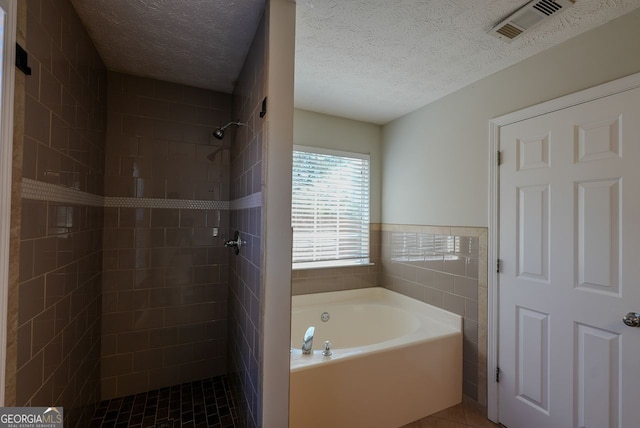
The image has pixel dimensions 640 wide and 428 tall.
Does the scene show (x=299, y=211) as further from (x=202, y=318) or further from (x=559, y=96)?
(x=559, y=96)

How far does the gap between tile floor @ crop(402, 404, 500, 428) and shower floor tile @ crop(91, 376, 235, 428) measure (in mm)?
1341

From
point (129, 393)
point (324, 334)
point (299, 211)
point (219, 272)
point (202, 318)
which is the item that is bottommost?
point (129, 393)

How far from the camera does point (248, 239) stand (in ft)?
5.60

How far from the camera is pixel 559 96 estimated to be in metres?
1.68

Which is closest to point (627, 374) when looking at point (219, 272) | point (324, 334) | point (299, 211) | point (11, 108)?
point (324, 334)

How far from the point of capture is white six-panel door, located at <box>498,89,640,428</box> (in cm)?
141

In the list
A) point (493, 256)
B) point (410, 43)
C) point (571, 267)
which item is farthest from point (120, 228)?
point (571, 267)

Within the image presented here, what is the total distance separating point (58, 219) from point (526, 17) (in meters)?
2.60

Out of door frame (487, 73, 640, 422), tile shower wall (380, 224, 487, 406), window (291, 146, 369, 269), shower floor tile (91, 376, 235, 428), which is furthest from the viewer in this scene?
window (291, 146, 369, 269)

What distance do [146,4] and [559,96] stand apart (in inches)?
95.1

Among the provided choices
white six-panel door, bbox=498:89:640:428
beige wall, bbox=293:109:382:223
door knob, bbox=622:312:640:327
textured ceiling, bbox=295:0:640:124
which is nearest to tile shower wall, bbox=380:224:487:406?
white six-panel door, bbox=498:89:640:428

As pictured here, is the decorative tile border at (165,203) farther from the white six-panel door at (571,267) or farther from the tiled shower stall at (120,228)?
the white six-panel door at (571,267)

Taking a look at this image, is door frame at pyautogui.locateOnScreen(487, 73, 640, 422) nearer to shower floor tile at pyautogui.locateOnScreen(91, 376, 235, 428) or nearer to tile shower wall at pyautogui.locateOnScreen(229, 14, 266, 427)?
tile shower wall at pyautogui.locateOnScreen(229, 14, 266, 427)

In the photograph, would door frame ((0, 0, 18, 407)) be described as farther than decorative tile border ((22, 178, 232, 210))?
No
